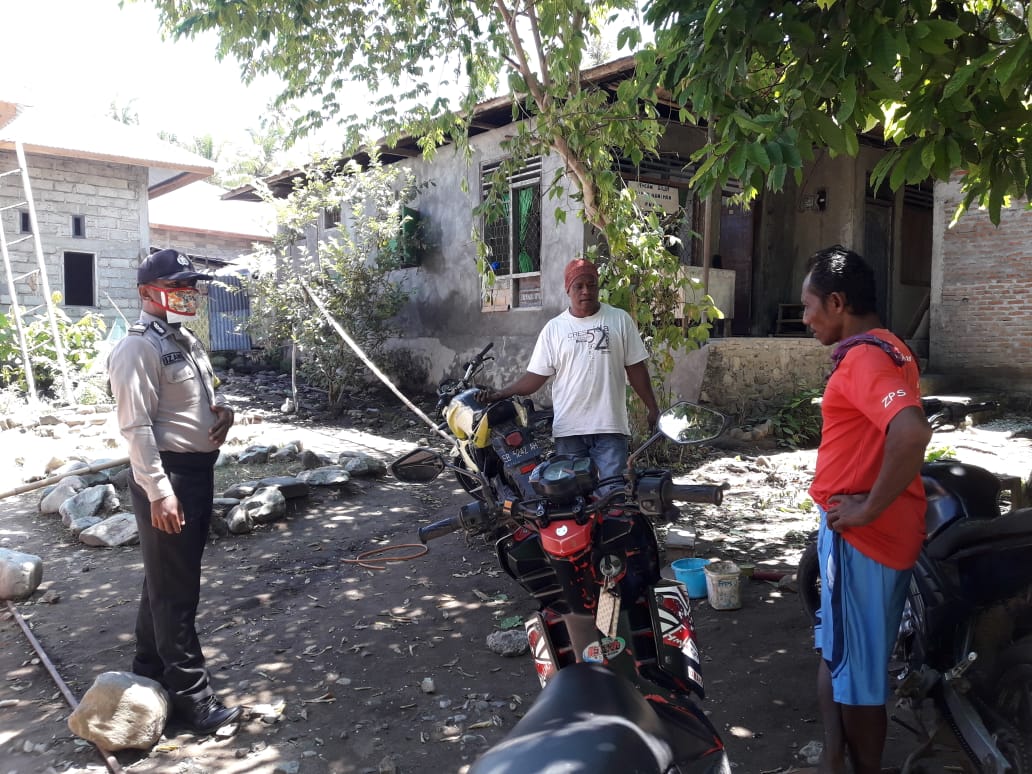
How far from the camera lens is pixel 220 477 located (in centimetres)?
772

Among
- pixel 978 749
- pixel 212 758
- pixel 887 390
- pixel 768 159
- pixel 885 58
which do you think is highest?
pixel 885 58

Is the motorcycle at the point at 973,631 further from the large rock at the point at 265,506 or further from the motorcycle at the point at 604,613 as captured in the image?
the large rock at the point at 265,506

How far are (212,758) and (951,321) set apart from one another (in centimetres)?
1169

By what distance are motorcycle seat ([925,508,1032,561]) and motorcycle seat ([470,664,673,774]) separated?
1354mm

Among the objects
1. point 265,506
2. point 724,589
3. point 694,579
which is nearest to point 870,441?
point 724,589

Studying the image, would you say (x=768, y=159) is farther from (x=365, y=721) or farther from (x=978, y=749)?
(x=365, y=721)

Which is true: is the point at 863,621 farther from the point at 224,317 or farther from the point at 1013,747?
the point at 224,317

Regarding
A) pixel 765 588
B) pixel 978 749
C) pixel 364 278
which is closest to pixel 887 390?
pixel 978 749

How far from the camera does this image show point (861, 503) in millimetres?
2312

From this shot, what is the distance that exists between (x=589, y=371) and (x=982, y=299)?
30.5 ft

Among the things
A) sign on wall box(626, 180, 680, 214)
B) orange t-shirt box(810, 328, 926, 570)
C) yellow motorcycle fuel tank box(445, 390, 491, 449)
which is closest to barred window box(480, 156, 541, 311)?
sign on wall box(626, 180, 680, 214)

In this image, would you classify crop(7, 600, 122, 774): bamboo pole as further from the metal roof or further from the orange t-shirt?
the metal roof

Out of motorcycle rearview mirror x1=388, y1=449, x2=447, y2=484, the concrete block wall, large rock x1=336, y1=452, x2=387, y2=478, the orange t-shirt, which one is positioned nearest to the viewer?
the orange t-shirt

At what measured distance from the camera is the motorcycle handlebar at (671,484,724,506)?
2086 millimetres
